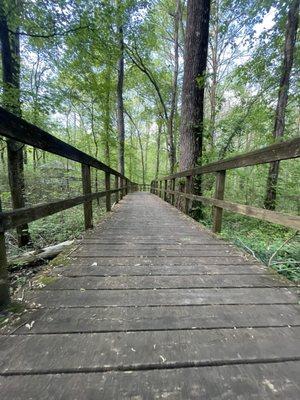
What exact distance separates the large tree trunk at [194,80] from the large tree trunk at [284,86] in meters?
2.33

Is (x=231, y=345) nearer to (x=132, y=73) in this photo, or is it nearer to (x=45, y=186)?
(x=45, y=186)

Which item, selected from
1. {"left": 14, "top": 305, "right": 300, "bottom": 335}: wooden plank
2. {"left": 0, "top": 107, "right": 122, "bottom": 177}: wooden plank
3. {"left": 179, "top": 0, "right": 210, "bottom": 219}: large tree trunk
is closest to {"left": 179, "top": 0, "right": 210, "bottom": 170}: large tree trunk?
{"left": 179, "top": 0, "right": 210, "bottom": 219}: large tree trunk

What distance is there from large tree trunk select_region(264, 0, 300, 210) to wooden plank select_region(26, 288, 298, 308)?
5198 mm

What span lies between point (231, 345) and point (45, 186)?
8.89 metres

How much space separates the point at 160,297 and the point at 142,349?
0.54 metres

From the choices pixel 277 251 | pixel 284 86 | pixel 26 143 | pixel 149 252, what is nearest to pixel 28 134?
pixel 26 143

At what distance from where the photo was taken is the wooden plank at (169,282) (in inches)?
73.1

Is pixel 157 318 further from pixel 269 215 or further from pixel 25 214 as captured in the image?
pixel 269 215

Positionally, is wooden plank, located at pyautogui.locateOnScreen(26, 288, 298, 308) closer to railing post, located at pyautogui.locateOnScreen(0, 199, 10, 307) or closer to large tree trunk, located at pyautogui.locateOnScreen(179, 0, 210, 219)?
railing post, located at pyautogui.locateOnScreen(0, 199, 10, 307)

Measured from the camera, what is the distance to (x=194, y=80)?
18.9 ft

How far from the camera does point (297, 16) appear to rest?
6.32m

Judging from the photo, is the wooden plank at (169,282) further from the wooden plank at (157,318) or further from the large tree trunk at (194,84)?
the large tree trunk at (194,84)

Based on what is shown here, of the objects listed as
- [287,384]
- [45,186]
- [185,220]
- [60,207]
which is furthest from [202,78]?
[45,186]

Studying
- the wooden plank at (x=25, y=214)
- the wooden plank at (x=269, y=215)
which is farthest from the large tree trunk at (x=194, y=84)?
the wooden plank at (x=25, y=214)
